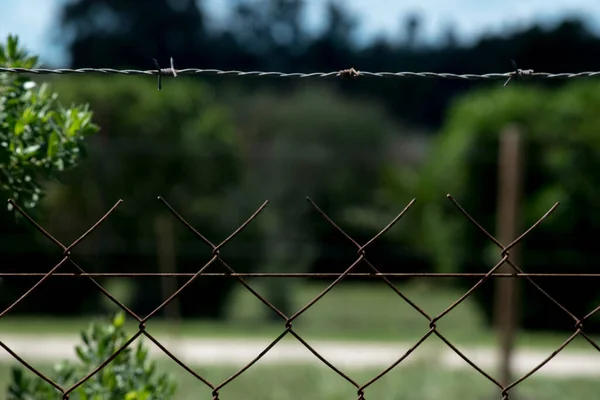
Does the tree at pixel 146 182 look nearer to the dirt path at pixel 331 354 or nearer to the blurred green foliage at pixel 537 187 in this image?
the blurred green foliage at pixel 537 187

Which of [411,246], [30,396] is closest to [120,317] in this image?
[30,396]

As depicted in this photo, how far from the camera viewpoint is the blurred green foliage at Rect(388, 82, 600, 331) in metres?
13.2

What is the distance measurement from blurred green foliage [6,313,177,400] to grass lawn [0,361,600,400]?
14.2 ft

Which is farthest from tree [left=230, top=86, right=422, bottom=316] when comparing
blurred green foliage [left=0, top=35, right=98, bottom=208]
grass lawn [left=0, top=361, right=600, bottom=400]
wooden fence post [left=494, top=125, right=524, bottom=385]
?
blurred green foliage [left=0, top=35, right=98, bottom=208]

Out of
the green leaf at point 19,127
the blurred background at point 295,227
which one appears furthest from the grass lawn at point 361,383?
the green leaf at point 19,127

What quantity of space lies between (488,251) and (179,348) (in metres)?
5.09

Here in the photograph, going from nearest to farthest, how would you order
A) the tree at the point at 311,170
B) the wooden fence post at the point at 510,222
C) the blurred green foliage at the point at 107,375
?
1. the blurred green foliage at the point at 107,375
2. the wooden fence post at the point at 510,222
3. the tree at the point at 311,170

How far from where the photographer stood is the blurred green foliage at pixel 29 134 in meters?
→ 2.21

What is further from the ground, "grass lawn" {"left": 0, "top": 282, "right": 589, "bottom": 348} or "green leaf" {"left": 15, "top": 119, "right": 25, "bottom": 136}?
"grass lawn" {"left": 0, "top": 282, "right": 589, "bottom": 348}

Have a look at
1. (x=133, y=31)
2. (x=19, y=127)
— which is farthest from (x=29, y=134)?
(x=133, y=31)

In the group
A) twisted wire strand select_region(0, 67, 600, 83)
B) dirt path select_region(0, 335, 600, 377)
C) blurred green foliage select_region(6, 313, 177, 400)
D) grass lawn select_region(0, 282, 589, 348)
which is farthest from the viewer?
grass lawn select_region(0, 282, 589, 348)

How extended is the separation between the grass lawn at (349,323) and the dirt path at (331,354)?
0.49 metres

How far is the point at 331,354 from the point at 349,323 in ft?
17.9

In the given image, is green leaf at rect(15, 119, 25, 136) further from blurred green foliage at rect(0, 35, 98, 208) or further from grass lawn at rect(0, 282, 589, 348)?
grass lawn at rect(0, 282, 589, 348)
